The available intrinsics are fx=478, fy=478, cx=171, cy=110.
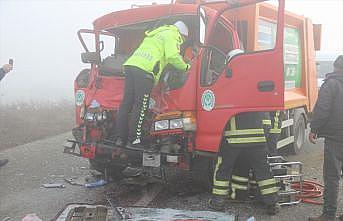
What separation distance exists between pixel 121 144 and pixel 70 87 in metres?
24.1

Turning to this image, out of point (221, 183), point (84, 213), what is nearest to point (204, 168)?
point (221, 183)

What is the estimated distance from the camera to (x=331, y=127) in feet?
15.6

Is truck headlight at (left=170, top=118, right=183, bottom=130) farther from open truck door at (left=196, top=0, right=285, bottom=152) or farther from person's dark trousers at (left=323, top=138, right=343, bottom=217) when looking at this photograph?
person's dark trousers at (left=323, top=138, right=343, bottom=217)

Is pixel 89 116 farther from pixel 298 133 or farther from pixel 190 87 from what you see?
pixel 298 133

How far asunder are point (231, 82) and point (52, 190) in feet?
9.23

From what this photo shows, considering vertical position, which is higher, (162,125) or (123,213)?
(162,125)

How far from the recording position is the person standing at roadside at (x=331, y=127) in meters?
4.72

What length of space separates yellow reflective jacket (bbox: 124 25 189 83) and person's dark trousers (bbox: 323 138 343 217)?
1766 mm

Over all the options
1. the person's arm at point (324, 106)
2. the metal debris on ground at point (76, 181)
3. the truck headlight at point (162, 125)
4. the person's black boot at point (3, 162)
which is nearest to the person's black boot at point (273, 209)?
the person's arm at point (324, 106)

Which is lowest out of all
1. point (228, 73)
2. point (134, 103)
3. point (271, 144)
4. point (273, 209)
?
point (273, 209)

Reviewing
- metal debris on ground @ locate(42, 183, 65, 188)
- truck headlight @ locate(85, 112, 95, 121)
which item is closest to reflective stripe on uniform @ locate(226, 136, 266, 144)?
truck headlight @ locate(85, 112, 95, 121)

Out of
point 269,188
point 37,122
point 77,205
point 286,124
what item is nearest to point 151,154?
point 77,205

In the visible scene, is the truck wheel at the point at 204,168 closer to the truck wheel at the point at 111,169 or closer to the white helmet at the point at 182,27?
the truck wheel at the point at 111,169

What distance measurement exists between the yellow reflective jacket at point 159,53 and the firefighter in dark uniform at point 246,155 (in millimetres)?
898
